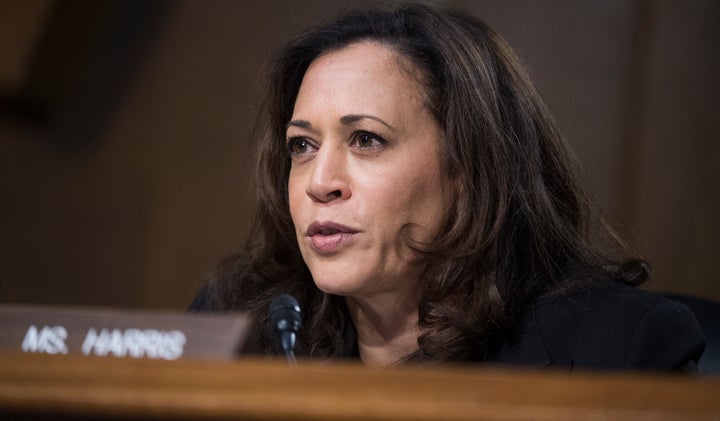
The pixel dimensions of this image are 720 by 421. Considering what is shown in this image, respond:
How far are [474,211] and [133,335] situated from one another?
0.84 meters

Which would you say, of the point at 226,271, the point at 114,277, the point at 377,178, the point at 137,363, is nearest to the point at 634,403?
the point at 137,363

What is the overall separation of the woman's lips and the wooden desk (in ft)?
2.77

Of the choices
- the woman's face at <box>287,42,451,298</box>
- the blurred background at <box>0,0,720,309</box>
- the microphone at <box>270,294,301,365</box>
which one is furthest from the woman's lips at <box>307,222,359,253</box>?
the blurred background at <box>0,0,720,309</box>

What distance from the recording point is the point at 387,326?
1.68 m

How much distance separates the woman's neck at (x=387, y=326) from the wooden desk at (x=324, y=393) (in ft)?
3.21

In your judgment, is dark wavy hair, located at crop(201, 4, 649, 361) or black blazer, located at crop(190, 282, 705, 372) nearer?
black blazer, located at crop(190, 282, 705, 372)

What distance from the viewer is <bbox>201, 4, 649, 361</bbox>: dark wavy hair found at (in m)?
1.59

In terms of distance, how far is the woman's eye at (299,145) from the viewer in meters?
1.69

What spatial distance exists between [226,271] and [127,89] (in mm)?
1447

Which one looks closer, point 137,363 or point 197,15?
point 137,363

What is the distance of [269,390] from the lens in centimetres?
64

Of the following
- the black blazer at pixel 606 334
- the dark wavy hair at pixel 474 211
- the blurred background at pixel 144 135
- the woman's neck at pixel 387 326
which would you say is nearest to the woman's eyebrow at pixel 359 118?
the dark wavy hair at pixel 474 211

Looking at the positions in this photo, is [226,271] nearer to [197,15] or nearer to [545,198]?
[545,198]

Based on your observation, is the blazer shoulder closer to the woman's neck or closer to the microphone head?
the woman's neck
